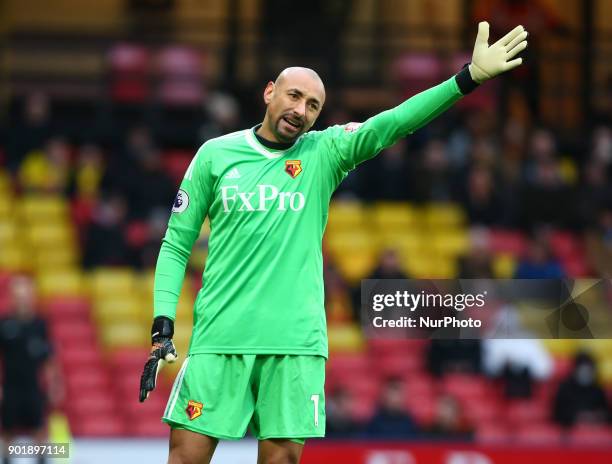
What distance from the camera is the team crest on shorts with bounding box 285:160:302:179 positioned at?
18.3 ft

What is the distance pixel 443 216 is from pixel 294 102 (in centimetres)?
1072

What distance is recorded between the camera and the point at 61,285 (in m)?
14.6

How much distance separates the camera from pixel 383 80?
17.8 m

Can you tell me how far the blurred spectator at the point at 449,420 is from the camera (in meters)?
12.5

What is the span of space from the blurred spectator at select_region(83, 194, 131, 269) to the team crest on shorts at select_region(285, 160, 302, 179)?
893cm

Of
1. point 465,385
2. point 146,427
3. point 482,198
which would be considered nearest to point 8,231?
point 146,427

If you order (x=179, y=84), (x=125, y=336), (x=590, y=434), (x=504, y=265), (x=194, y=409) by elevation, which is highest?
(x=179, y=84)

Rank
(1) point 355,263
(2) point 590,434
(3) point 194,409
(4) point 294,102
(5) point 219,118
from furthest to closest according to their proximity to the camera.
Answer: (5) point 219,118 < (1) point 355,263 < (2) point 590,434 < (4) point 294,102 < (3) point 194,409

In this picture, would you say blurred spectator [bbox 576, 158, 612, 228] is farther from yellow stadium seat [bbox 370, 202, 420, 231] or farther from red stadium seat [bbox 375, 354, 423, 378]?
red stadium seat [bbox 375, 354, 423, 378]

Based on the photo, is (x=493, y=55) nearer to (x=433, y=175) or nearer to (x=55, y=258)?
(x=55, y=258)

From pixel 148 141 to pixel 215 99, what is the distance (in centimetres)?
90

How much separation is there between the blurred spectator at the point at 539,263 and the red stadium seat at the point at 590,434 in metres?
1.44

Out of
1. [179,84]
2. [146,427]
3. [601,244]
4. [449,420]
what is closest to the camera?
[449,420]

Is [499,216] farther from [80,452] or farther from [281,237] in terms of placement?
[281,237]
